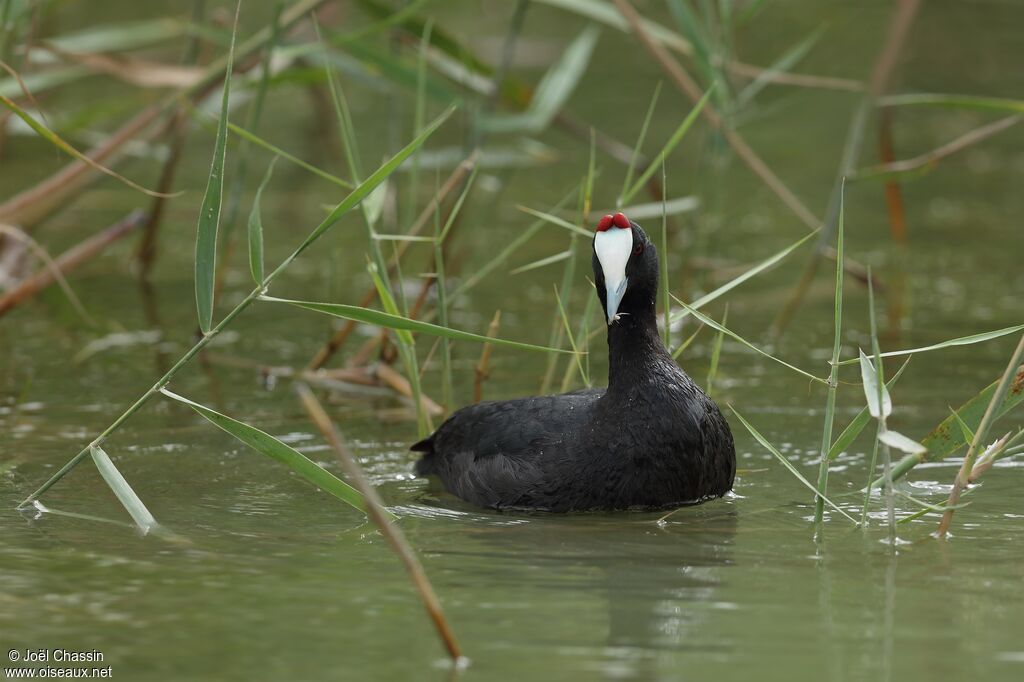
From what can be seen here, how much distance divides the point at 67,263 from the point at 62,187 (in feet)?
0.96

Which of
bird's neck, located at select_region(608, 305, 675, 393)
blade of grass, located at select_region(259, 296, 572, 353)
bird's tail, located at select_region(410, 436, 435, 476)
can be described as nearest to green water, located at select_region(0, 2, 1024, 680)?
bird's tail, located at select_region(410, 436, 435, 476)

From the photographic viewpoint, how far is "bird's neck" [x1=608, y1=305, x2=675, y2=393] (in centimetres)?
413

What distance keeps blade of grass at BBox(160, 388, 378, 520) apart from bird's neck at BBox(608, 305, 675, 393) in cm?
92

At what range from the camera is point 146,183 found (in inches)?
332

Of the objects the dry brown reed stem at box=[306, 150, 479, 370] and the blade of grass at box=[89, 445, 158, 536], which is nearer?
the blade of grass at box=[89, 445, 158, 536]

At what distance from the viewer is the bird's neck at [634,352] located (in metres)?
4.13

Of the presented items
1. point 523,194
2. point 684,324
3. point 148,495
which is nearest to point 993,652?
point 148,495

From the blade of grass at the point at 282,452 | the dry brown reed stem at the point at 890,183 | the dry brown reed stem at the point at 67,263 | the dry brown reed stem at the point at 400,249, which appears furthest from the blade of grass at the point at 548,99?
the blade of grass at the point at 282,452

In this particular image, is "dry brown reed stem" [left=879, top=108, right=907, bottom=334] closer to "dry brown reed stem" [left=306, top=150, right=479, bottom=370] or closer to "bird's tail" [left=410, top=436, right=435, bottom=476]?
"dry brown reed stem" [left=306, top=150, right=479, bottom=370]

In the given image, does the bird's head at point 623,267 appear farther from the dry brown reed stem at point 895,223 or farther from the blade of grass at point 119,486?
the dry brown reed stem at point 895,223

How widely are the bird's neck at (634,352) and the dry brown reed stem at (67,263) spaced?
2.17m

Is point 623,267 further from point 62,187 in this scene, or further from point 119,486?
point 62,187

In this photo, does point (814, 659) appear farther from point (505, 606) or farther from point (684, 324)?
point (684, 324)

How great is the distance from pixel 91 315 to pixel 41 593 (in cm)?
346
